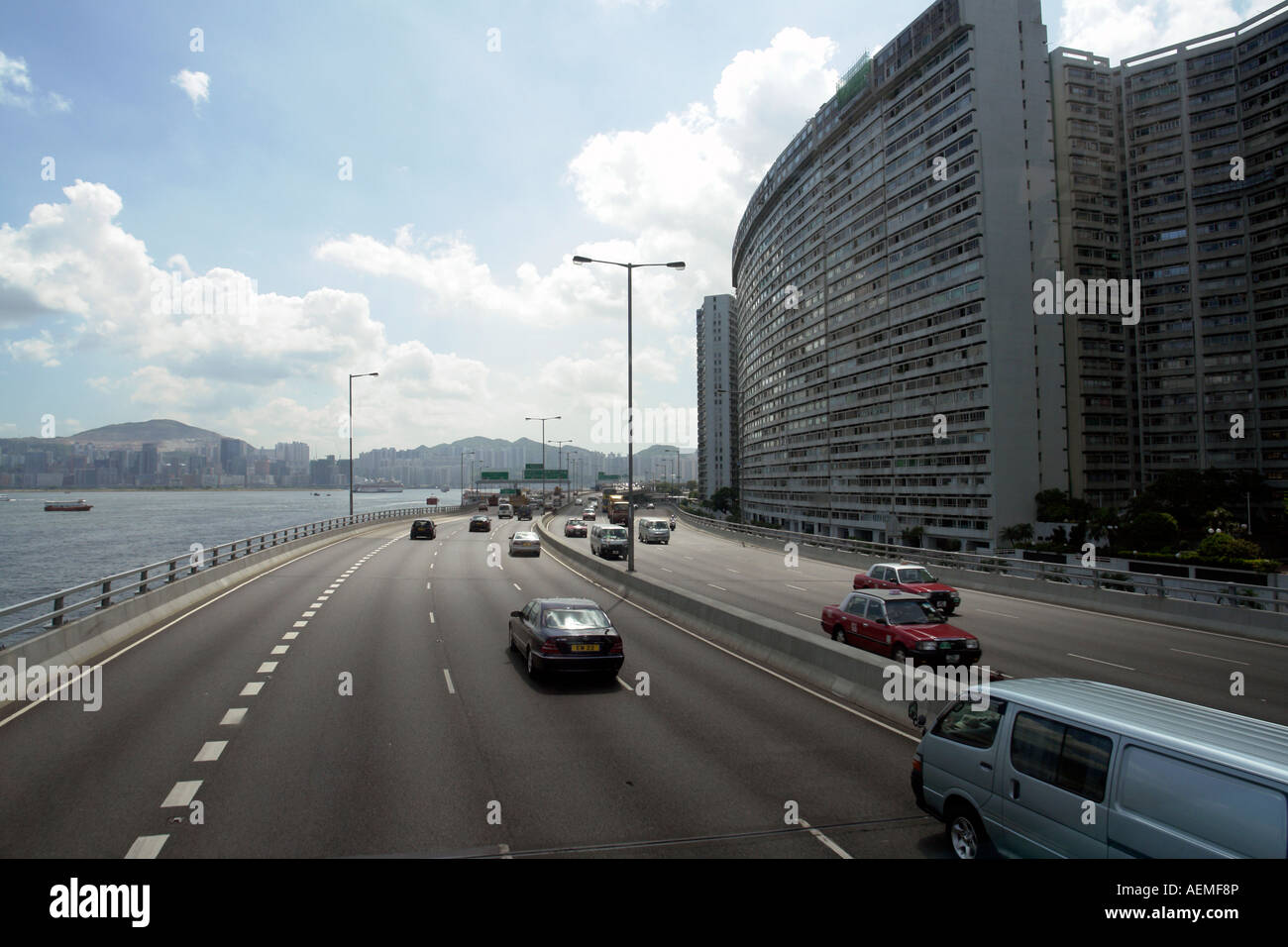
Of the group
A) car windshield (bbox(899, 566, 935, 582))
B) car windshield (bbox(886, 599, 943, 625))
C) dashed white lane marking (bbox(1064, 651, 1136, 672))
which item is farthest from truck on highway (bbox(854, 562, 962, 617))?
car windshield (bbox(886, 599, 943, 625))

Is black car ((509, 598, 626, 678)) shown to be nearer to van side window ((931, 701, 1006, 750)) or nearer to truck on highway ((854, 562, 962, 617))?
van side window ((931, 701, 1006, 750))

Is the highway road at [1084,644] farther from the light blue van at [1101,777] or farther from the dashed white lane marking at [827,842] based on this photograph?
the dashed white lane marking at [827,842]

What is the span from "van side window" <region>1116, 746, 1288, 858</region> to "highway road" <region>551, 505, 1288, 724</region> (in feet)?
30.6

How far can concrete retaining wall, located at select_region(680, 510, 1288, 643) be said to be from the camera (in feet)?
64.1

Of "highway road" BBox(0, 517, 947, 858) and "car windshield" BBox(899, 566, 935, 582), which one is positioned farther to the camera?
"car windshield" BBox(899, 566, 935, 582)

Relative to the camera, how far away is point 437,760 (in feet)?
29.3

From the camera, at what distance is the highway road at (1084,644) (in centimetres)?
1365

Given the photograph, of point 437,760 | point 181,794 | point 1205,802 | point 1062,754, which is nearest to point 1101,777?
point 1062,754

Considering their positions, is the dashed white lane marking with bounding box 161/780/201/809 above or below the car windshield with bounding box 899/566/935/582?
above

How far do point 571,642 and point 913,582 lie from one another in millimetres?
15039

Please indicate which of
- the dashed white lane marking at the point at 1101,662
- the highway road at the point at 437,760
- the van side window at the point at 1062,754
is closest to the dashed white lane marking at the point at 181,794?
the highway road at the point at 437,760

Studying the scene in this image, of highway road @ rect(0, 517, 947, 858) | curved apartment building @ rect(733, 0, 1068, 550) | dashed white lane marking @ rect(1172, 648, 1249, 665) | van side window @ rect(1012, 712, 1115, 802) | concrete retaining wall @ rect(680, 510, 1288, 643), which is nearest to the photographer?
van side window @ rect(1012, 712, 1115, 802)
